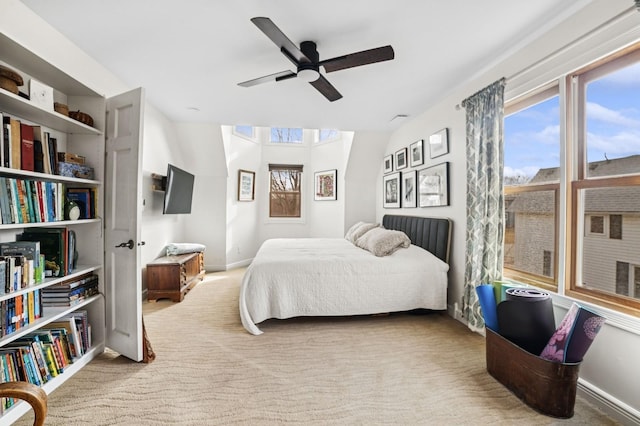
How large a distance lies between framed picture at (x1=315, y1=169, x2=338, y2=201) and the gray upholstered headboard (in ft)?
6.32

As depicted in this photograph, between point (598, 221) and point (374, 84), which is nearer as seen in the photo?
point (598, 221)

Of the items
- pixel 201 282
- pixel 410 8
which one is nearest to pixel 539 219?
pixel 410 8

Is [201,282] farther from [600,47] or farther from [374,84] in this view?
[600,47]

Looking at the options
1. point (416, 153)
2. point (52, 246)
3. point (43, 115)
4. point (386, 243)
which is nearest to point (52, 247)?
point (52, 246)

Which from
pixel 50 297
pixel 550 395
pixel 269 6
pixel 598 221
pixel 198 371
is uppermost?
pixel 269 6

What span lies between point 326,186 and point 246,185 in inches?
66.1

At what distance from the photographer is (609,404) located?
5.12 feet

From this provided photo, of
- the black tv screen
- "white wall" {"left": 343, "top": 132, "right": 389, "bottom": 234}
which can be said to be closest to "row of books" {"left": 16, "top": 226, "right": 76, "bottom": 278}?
the black tv screen

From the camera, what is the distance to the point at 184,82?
285 centimetres

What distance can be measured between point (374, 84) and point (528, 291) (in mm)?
2317

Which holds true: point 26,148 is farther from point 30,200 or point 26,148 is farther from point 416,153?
point 416,153

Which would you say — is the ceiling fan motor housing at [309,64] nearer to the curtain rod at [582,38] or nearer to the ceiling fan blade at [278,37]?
the ceiling fan blade at [278,37]

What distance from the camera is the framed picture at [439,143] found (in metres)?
3.06

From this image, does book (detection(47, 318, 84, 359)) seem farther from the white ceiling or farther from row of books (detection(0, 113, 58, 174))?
the white ceiling
